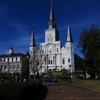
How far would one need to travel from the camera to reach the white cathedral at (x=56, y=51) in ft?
254

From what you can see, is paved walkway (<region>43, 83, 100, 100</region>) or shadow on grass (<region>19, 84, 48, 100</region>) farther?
paved walkway (<region>43, 83, 100, 100</region>)

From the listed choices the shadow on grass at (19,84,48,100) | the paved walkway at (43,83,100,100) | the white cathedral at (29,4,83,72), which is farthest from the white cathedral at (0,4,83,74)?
the shadow on grass at (19,84,48,100)

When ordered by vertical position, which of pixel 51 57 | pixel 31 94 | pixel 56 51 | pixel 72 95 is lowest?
pixel 72 95

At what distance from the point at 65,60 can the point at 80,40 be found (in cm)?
2280

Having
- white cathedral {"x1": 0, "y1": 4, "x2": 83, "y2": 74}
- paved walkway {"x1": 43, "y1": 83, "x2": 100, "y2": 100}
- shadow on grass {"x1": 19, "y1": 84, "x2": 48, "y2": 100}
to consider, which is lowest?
paved walkway {"x1": 43, "y1": 83, "x2": 100, "y2": 100}

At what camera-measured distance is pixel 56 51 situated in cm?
8200

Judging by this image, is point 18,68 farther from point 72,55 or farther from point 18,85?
point 18,85

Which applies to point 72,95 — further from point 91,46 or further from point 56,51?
point 56,51

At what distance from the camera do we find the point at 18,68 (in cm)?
8181

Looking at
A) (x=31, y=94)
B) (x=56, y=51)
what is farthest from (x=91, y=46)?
(x=31, y=94)

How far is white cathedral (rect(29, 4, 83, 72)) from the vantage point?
7750cm

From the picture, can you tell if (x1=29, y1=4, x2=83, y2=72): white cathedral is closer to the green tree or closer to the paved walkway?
the green tree

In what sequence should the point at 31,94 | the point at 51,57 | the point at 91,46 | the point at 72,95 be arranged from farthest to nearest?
1. the point at 51,57
2. the point at 91,46
3. the point at 72,95
4. the point at 31,94

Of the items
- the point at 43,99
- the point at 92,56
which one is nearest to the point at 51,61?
the point at 92,56
